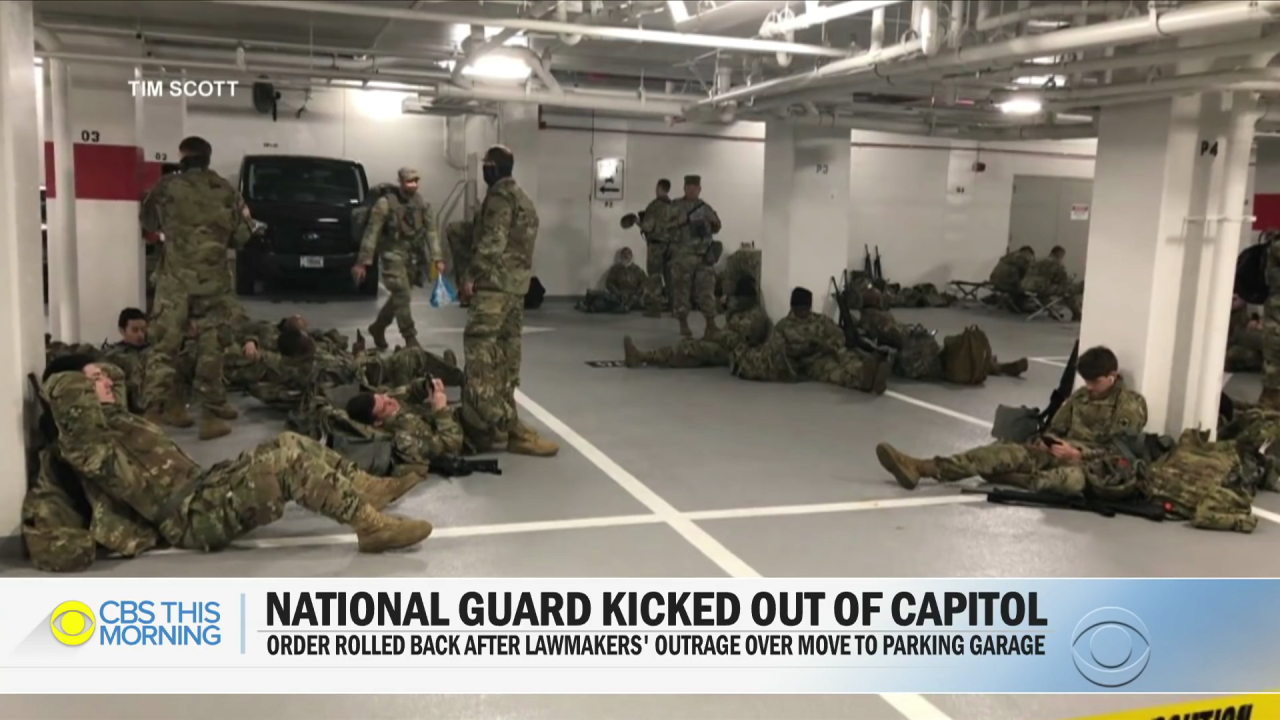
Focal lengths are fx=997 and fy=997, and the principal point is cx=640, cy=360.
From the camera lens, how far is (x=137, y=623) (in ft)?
10.6

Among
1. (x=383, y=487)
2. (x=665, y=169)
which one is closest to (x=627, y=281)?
(x=665, y=169)

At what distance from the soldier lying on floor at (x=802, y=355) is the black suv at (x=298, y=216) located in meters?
6.03

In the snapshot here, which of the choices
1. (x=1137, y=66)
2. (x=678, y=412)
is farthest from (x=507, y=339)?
(x=1137, y=66)

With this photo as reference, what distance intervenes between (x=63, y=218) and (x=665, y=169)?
8659 mm

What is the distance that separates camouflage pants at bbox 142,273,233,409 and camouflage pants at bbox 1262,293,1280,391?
Result: 23.8ft

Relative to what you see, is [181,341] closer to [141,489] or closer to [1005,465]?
[141,489]

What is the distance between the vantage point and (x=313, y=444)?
4.05 meters

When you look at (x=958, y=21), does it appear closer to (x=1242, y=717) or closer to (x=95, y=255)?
(x=1242, y=717)

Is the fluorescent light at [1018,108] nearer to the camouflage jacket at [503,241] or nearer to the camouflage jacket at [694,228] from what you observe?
the camouflage jacket at [694,228]

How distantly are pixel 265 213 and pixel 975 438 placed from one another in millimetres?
9265

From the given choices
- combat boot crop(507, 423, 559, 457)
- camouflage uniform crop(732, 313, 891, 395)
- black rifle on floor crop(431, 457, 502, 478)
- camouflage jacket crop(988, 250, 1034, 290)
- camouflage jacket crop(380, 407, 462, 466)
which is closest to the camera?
camouflage jacket crop(380, 407, 462, 466)

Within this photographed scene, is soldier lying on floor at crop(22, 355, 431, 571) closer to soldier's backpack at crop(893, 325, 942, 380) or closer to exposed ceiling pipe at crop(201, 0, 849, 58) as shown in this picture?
exposed ceiling pipe at crop(201, 0, 849, 58)

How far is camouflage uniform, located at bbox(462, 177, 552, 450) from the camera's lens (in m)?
5.72

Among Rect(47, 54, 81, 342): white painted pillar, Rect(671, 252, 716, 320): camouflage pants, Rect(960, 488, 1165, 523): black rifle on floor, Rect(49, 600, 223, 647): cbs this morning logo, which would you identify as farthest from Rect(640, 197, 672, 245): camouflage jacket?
Rect(49, 600, 223, 647): cbs this morning logo
